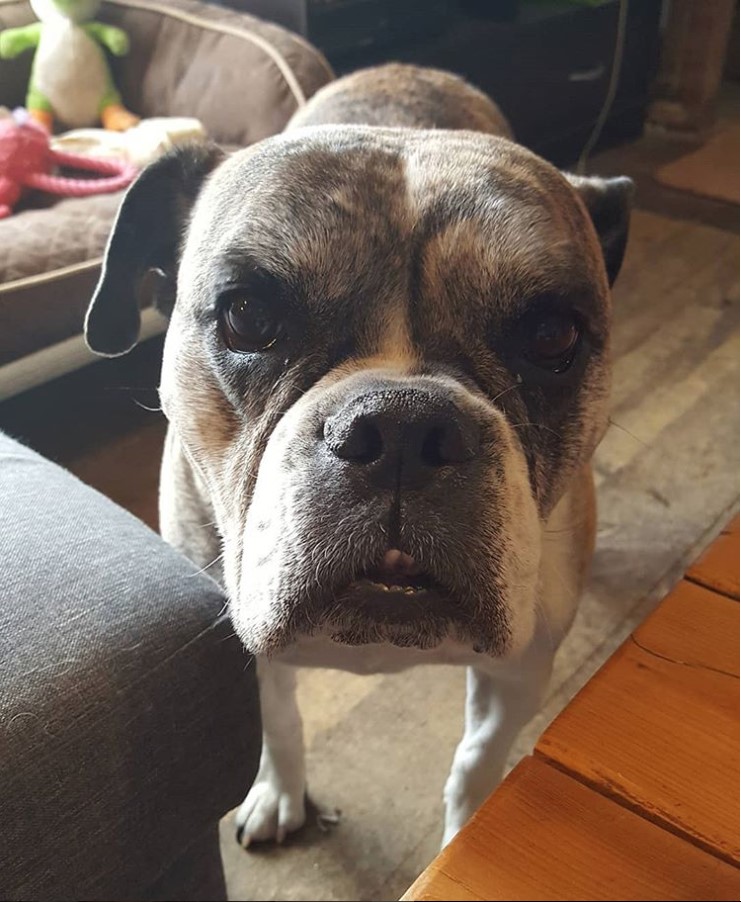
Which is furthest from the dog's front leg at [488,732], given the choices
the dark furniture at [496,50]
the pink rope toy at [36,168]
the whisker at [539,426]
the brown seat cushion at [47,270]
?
the dark furniture at [496,50]

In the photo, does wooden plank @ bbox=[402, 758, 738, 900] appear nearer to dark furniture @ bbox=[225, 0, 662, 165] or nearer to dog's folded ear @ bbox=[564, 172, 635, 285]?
dog's folded ear @ bbox=[564, 172, 635, 285]

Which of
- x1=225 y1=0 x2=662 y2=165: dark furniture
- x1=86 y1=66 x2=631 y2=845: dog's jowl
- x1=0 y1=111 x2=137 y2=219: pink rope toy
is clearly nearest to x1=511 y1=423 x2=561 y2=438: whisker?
x1=86 y1=66 x2=631 y2=845: dog's jowl

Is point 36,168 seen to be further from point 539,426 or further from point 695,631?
point 695,631

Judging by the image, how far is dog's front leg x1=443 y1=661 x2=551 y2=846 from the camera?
144cm

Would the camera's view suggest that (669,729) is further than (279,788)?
No

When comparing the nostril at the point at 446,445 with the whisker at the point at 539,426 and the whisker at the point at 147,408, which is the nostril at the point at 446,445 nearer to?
the whisker at the point at 539,426

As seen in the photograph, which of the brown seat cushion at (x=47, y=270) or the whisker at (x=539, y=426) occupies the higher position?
the whisker at (x=539, y=426)

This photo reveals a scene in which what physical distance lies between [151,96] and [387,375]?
82.5 inches

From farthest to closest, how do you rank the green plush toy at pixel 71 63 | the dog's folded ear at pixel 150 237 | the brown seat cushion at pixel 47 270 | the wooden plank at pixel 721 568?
the green plush toy at pixel 71 63 < the brown seat cushion at pixel 47 270 < the dog's folded ear at pixel 150 237 < the wooden plank at pixel 721 568

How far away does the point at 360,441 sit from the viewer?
3.03ft

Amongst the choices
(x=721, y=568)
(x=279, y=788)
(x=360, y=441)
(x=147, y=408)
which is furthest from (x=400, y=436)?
(x=279, y=788)

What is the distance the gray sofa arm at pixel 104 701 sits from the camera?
2.96 feet

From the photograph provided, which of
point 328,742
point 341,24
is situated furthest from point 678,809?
point 341,24

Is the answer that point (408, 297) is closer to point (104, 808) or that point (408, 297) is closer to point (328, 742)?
point (104, 808)
